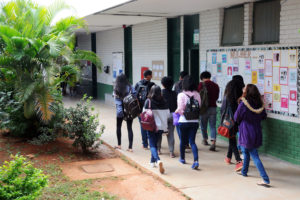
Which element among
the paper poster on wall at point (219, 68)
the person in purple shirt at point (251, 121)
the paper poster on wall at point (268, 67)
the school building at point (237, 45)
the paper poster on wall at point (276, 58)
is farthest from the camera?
the paper poster on wall at point (219, 68)

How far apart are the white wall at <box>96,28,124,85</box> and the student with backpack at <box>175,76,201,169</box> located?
9.28 meters

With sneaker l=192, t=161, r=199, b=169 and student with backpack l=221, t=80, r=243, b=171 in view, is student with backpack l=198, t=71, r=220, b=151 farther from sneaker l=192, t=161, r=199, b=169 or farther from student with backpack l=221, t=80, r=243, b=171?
sneaker l=192, t=161, r=199, b=169

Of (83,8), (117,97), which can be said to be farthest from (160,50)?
(117,97)

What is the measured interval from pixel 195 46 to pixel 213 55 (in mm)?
1152

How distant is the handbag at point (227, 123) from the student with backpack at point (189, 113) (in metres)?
0.49

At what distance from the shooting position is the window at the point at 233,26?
8.36 meters

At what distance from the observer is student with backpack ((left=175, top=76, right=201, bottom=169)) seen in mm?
6438

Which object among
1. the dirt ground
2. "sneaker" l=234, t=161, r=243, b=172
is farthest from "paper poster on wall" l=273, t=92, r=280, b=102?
the dirt ground

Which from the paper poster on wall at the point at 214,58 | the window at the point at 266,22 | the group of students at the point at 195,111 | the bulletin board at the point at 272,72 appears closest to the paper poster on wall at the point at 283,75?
the bulletin board at the point at 272,72

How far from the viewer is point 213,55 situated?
912 cm

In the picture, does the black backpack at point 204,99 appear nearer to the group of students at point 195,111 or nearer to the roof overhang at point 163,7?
the group of students at point 195,111

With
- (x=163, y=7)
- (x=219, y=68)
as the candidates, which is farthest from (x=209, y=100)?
(x=163, y=7)

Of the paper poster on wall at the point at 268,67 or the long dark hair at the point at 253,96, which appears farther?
the paper poster on wall at the point at 268,67

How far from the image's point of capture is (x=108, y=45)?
1720 centimetres
